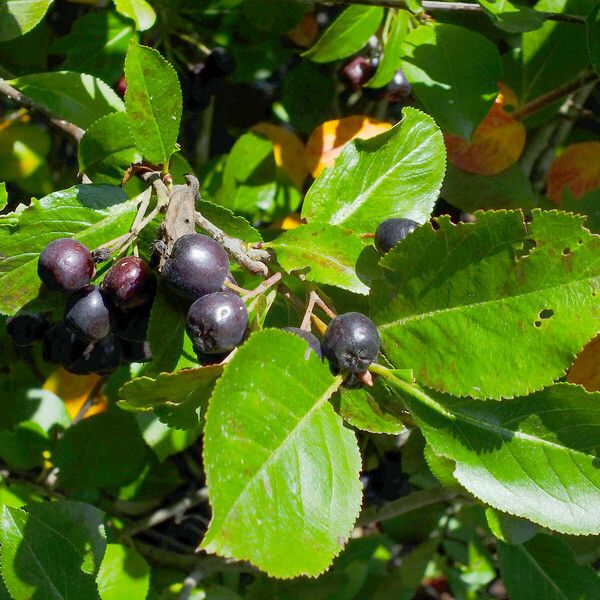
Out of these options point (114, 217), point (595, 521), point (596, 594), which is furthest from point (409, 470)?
point (114, 217)

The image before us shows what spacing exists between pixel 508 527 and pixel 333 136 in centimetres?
76

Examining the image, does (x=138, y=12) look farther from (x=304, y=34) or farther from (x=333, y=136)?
(x=304, y=34)

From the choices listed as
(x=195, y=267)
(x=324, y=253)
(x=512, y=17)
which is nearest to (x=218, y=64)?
(x=512, y=17)

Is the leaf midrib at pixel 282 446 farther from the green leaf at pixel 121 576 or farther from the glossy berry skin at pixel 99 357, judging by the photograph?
the green leaf at pixel 121 576

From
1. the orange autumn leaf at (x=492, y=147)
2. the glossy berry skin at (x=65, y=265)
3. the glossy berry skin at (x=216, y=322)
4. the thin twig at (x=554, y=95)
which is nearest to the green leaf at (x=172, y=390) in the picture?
the glossy berry skin at (x=216, y=322)

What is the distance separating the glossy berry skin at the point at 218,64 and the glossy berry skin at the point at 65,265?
810 mm

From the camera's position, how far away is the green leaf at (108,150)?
A: 995 millimetres

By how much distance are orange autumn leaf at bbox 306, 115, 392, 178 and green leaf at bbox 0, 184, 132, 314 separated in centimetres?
64

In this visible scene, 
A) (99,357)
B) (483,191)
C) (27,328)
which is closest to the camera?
(99,357)

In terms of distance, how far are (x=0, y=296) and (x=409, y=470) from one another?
89cm

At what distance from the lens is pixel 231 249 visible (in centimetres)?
86

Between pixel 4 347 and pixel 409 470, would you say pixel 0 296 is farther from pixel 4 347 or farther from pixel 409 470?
pixel 409 470

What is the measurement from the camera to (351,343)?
757mm

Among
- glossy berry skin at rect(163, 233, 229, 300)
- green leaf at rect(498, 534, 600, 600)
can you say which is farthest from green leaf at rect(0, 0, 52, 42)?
green leaf at rect(498, 534, 600, 600)
